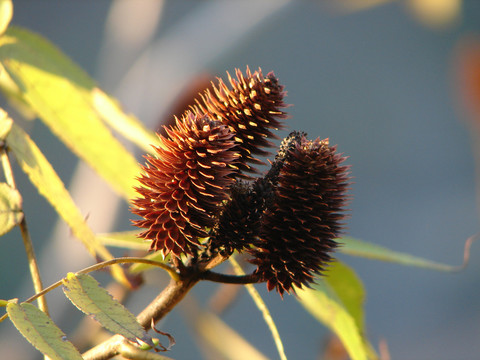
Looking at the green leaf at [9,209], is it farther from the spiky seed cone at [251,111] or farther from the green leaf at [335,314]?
the green leaf at [335,314]

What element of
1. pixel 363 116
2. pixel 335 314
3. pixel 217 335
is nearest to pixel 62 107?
pixel 335 314

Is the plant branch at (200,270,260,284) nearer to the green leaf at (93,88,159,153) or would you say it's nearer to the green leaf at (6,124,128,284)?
the green leaf at (6,124,128,284)

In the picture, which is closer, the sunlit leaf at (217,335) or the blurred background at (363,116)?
the sunlit leaf at (217,335)

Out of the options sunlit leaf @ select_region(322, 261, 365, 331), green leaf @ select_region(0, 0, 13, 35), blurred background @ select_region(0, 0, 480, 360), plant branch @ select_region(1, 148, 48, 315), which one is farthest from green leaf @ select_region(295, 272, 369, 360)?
blurred background @ select_region(0, 0, 480, 360)

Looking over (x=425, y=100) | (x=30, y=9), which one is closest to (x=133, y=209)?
(x=30, y=9)

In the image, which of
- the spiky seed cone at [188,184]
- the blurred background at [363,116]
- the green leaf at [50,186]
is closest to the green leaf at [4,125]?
the green leaf at [50,186]

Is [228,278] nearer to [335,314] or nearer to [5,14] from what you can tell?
[335,314]
